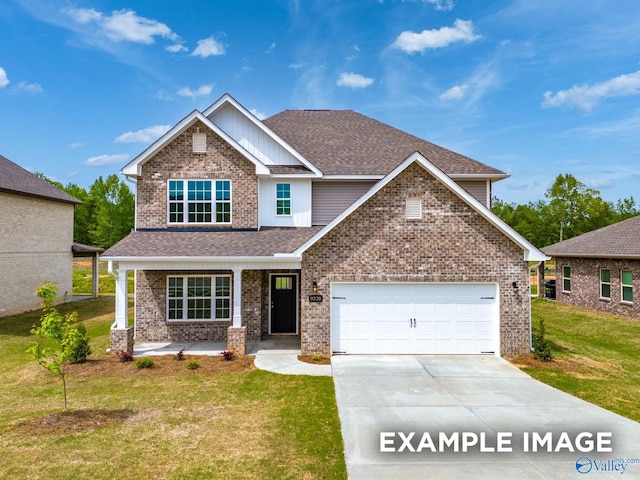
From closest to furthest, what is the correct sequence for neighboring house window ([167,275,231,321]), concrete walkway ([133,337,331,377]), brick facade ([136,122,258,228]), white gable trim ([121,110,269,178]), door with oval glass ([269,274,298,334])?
concrete walkway ([133,337,331,377]) < white gable trim ([121,110,269,178]) < neighboring house window ([167,275,231,321]) < brick facade ([136,122,258,228]) < door with oval glass ([269,274,298,334])

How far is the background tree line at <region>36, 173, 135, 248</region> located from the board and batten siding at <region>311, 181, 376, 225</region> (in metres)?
52.6

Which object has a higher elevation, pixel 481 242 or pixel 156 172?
pixel 156 172

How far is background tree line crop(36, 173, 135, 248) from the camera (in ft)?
199

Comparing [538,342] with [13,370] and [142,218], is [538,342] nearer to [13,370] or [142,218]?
[142,218]

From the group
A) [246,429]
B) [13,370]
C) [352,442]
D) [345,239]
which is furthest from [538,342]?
[13,370]

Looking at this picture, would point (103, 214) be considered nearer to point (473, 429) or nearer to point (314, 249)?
point (314, 249)

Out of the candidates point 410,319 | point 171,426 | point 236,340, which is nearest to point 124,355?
point 236,340

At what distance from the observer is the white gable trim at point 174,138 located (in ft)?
47.5

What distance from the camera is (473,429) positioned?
730cm

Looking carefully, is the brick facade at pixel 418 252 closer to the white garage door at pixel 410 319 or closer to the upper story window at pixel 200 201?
the white garage door at pixel 410 319

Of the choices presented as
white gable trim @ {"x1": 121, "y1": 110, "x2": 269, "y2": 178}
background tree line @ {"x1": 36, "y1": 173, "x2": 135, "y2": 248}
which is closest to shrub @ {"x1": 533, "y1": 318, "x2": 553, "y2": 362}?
white gable trim @ {"x1": 121, "y1": 110, "x2": 269, "y2": 178}

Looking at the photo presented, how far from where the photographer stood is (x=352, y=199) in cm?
1614

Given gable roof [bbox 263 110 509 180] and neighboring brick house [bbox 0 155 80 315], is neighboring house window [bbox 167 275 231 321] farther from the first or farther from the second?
neighboring brick house [bbox 0 155 80 315]

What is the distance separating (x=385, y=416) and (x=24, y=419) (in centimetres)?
709
